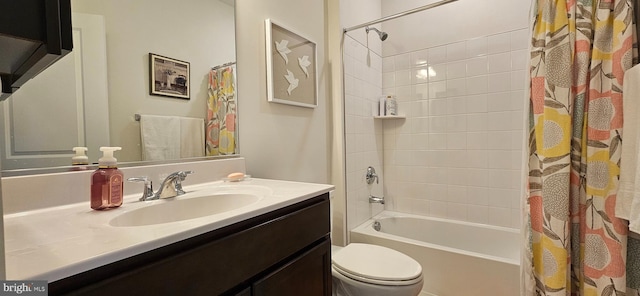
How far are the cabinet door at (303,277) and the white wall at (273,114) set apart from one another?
554mm

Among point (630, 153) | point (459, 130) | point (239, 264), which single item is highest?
point (459, 130)

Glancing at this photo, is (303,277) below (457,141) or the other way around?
below

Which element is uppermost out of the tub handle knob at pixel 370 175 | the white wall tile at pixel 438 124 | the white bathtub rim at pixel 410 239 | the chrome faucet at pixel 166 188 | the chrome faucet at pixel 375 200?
the white wall tile at pixel 438 124

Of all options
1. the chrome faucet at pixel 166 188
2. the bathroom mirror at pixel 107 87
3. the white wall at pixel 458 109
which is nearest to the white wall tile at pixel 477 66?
the white wall at pixel 458 109

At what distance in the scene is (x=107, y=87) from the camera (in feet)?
2.91

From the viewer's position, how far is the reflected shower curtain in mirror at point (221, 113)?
3.88 ft

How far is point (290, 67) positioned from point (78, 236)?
47.7 inches

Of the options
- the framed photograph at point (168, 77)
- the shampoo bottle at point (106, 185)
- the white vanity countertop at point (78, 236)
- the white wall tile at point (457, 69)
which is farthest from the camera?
the white wall tile at point (457, 69)

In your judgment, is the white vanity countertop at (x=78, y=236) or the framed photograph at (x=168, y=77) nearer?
the white vanity countertop at (x=78, y=236)

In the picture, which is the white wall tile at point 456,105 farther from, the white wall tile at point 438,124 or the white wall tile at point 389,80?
the white wall tile at point 389,80

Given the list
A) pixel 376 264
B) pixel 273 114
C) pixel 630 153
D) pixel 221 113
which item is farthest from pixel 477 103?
pixel 221 113

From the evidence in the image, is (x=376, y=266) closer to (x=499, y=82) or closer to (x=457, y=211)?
(x=457, y=211)

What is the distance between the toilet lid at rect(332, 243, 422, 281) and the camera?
127 centimetres

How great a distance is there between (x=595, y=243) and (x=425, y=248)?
0.84 meters
